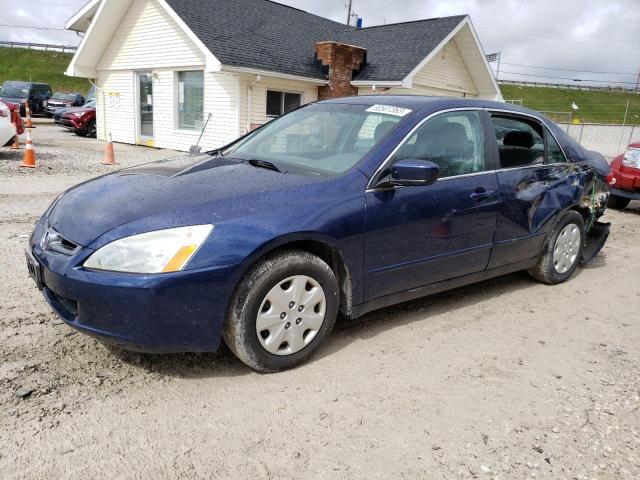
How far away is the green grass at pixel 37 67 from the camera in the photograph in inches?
2195

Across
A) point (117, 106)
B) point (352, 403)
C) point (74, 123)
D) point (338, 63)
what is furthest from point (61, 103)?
point (352, 403)

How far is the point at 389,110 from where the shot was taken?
388 cm

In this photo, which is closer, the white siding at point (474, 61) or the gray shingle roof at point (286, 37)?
the gray shingle roof at point (286, 37)

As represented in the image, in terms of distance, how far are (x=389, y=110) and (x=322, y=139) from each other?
53cm

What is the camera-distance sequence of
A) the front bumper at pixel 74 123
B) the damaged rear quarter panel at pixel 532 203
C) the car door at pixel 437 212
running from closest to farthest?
the car door at pixel 437 212, the damaged rear quarter panel at pixel 532 203, the front bumper at pixel 74 123

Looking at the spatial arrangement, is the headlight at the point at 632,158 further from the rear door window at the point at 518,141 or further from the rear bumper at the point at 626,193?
the rear door window at the point at 518,141

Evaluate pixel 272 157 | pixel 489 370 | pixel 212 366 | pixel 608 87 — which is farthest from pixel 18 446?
pixel 608 87

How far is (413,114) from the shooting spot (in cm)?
377

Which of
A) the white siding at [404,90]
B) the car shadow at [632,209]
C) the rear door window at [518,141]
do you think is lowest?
the car shadow at [632,209]

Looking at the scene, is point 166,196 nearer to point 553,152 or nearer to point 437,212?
point 437,212

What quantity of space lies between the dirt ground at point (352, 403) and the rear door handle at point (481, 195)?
3.09 ft

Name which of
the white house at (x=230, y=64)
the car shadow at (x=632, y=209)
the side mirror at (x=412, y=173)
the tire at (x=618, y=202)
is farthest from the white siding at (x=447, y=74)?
the side mirror at (x=412, y=173)

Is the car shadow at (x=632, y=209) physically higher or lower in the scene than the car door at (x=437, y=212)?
lower

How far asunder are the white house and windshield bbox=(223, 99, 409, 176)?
33.4 ft
